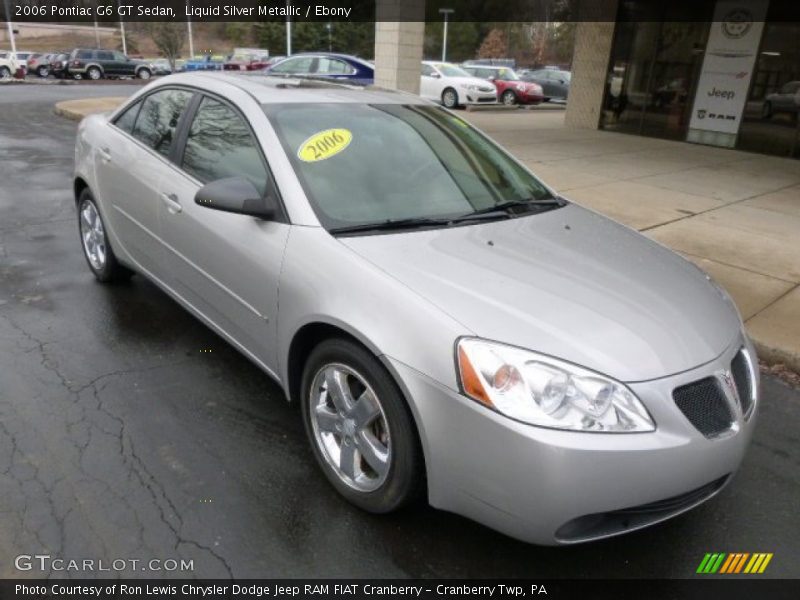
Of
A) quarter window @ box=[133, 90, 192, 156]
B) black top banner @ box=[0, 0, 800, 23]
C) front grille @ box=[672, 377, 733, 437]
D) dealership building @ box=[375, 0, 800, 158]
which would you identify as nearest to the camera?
front grille @ box=[672, 377, 733, 437]

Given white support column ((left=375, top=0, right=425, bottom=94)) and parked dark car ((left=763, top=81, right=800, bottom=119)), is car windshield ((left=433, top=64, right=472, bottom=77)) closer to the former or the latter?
white support column ((left=375, top=0, right=425, bottom=94))

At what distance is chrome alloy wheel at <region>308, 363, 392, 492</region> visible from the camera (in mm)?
2451

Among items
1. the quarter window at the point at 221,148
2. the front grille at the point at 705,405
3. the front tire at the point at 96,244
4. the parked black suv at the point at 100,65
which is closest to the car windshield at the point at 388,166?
the quarter window at the point at 221,148

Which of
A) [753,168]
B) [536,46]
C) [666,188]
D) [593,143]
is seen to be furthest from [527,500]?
[536,46]

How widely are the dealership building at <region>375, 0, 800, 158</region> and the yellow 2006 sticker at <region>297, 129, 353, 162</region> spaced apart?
10.8 meters

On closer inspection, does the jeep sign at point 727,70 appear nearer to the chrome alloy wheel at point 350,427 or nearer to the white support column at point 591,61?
the white support column at point 591,61

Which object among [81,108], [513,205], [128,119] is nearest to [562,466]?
[513,205]

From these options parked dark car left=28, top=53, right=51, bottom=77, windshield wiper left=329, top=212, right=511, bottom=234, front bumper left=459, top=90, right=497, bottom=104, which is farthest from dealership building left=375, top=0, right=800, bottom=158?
parked dark car left=28, top=53, right=51, bottom=77

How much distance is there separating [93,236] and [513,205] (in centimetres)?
324

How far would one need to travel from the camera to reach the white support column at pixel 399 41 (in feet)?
42.5

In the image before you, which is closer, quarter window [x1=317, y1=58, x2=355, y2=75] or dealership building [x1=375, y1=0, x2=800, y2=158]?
dealership building [x1=375, y1=0, x2=800, y2=158]

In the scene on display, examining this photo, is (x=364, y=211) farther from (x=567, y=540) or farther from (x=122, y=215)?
(x=122, y=215)

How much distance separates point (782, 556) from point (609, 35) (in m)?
15.1

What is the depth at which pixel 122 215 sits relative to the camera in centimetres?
410
